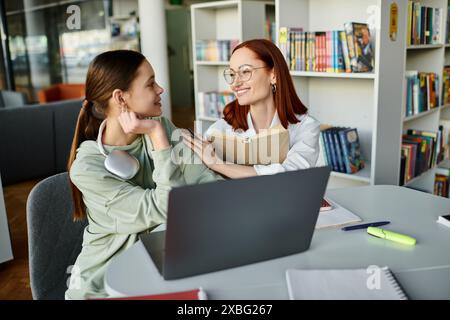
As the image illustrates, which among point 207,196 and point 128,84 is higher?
point 128,84

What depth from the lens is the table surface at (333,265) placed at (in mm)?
1034

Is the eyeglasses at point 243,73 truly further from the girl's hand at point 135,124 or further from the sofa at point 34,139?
the sofa at point 34,139

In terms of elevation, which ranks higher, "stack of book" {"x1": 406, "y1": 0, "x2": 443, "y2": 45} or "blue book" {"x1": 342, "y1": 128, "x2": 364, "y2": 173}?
"stack of book" {"x1": 406, "y1": 0, "x2": 443, "y2": 45}

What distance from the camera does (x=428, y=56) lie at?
11.9ft

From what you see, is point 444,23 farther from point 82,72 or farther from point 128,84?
point 82,72

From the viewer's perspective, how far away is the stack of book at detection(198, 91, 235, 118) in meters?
4.20

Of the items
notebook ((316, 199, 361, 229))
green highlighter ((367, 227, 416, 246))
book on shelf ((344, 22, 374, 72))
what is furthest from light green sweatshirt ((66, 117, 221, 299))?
book on shelf ((344, 22, 374, 72))

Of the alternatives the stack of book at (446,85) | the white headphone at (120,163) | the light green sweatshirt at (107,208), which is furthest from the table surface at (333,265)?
the stack of book at (446,85)

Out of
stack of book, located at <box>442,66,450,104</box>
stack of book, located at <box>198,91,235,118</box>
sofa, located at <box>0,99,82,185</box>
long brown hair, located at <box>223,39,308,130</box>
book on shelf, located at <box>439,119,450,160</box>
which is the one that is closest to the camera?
long brown hair, located at <box>223,39,308,130</box>

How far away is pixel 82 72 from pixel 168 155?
8.86 m

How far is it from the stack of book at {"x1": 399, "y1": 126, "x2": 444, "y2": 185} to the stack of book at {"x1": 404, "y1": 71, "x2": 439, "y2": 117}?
225 mm

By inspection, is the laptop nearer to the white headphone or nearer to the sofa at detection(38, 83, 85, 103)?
the white headphone

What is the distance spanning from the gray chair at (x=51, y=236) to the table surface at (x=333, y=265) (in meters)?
0.40
